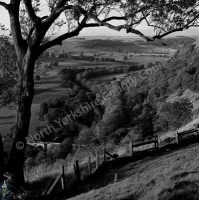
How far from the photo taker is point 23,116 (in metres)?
9.97

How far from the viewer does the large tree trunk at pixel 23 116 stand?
9.76 m

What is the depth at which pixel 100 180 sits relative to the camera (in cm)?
1348

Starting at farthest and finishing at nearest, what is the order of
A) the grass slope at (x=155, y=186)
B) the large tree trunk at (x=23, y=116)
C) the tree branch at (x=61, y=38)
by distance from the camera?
the tree branch at (x=61, y=38) < the large tree trunk at (x=23, y=116) < the grass slope at (x=155, y=186)

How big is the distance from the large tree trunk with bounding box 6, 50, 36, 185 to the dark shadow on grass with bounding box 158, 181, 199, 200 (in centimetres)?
523

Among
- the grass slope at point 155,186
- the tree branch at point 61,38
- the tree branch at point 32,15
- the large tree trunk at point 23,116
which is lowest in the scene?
the grass slope at point 155,186

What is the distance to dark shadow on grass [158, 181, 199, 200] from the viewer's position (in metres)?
7.36

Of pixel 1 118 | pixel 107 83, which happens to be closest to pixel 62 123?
pixel 1 118

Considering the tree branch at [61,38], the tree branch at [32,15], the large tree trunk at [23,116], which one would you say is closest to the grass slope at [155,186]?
the large tree trunk at [23,116]

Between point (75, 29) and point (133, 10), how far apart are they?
2.35 meters

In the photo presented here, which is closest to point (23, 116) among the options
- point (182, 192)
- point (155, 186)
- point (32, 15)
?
point (32, 15)

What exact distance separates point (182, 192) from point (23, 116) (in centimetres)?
589

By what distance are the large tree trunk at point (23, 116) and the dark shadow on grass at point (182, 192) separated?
17.2ft

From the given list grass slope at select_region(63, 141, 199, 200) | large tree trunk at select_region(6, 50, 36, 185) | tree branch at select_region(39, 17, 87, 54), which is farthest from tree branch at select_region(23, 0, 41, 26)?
grass slope at select_region(63, 141, 199, 200)

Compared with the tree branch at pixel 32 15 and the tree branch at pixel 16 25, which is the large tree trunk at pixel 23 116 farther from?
the tree branch at pixel 32 15
